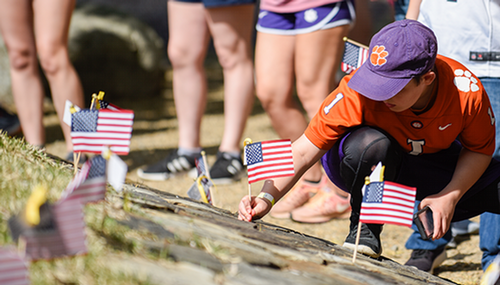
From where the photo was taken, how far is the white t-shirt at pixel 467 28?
92.4 inches

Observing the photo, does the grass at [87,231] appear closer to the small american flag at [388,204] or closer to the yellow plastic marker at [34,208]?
the yellow plastic marker at [34,208]

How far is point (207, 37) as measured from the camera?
12.5 feet

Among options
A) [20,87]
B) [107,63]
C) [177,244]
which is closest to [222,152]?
[20,87]

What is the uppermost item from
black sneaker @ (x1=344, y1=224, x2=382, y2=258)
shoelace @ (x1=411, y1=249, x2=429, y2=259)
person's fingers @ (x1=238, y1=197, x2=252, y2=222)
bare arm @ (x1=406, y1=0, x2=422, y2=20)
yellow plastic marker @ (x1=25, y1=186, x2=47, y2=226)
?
bare arm @ (x1=406, y1=0, x2=422, y2=20)

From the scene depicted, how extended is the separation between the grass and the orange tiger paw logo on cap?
1.04m

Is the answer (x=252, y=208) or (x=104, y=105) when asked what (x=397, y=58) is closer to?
(x=252, y=208)

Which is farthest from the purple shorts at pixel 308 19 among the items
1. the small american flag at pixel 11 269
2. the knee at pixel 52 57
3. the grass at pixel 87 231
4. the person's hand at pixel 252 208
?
the small american flag at pixel 11 269

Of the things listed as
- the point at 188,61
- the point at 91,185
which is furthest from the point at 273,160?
the point at 188,61

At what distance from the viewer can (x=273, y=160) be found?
2.06 m

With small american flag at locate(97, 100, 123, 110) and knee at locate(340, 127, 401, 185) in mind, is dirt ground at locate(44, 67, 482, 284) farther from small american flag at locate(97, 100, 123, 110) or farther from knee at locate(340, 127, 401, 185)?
small american flag at locate(97, 100, 123, 110)

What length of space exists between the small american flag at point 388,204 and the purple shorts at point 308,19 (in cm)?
140

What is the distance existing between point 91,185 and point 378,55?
113 cm

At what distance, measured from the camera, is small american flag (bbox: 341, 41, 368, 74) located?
2598 mm

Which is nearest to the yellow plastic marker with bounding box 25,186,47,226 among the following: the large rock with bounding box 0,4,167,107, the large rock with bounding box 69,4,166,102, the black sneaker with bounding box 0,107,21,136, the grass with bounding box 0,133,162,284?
the grass with bounding box 0,133,162,284
